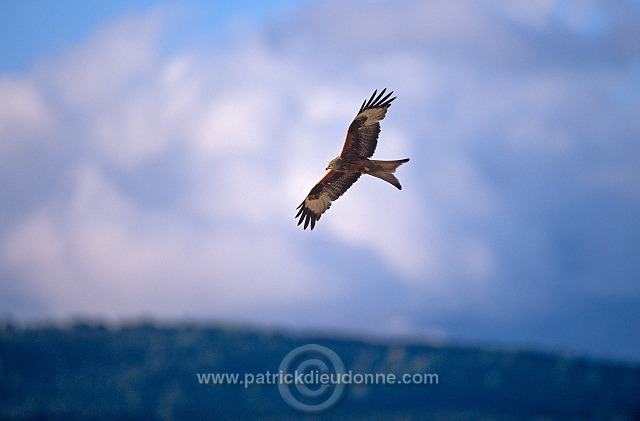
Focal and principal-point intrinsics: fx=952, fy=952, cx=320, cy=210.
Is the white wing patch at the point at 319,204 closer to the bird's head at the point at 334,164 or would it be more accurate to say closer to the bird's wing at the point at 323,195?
the bird's wing at the point at 323,195

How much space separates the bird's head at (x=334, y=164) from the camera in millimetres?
20281

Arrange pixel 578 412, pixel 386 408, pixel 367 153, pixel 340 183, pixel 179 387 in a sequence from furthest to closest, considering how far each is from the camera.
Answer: pixel 179 387
pixel 578 412
pixel 386 408
pixel 340 183
pixel 367 153

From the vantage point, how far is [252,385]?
106 m

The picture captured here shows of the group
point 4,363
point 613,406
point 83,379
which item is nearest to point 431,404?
point 613,406

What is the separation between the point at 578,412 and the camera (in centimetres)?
10788

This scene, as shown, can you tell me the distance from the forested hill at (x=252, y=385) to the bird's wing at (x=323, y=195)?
253ft

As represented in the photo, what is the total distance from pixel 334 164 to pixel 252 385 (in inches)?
3483

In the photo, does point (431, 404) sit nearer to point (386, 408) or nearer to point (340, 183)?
point (386, 408)

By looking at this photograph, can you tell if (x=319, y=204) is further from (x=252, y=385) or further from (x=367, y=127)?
(x=252, y=385)

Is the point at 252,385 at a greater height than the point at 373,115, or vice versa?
the point at 252,385

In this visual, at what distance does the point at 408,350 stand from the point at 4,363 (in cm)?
5212

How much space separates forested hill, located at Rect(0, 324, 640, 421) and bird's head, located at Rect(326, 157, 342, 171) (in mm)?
78953

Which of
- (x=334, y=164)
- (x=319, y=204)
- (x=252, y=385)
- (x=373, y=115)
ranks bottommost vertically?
(x=319, y=204)

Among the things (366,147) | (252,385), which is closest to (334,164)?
(366,147)
